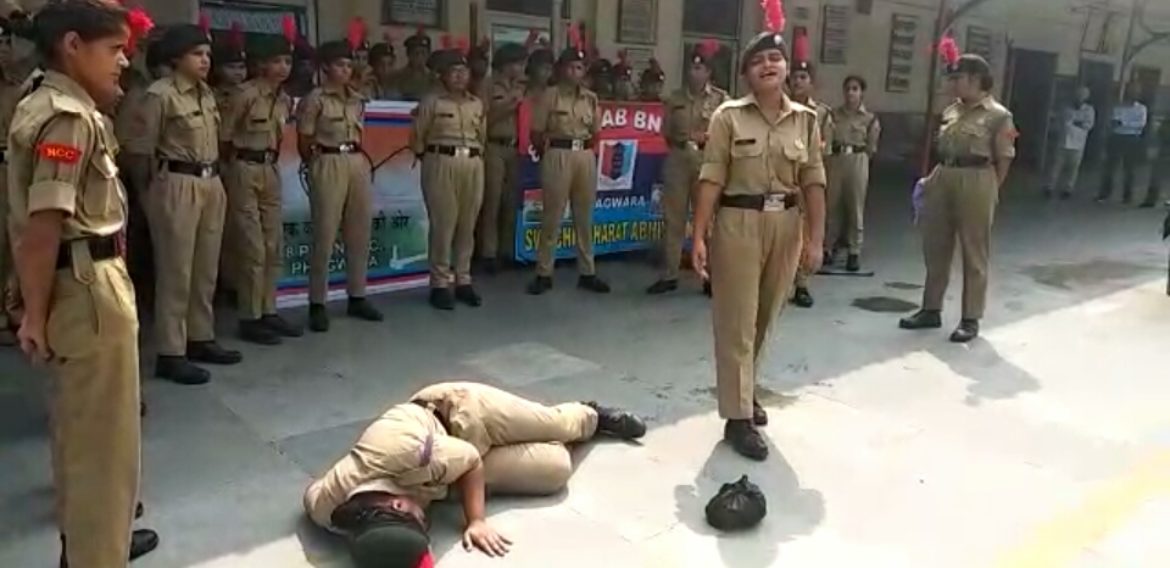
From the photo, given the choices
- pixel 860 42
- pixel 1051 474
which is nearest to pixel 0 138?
pixel 1051 474

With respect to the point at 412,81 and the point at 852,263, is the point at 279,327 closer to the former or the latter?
the point at 412,81

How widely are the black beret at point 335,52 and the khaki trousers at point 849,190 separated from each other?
4146mm

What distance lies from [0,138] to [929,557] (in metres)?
4.28

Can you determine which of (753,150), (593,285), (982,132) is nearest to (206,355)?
(593,285)

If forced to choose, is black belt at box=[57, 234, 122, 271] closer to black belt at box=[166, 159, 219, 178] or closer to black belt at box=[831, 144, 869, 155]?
black belt at box=[166, 159, 219, 178]

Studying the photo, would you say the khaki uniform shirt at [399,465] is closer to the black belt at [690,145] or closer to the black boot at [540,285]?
the black boot at [540,285]

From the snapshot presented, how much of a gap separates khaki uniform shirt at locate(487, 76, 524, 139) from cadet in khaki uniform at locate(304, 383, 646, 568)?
336 centimetres

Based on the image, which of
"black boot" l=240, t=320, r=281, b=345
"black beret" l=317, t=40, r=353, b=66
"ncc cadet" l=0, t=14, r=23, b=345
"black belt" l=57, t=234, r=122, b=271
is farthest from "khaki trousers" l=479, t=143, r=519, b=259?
"black belt" l=57, t=234, r=122, b=271

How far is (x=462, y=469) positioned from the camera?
3090 millimetres

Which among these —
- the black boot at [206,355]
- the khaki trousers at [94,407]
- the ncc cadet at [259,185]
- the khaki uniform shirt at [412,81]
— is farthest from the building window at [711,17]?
the khaki trousers at [94,407]

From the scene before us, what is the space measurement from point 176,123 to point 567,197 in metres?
2.67

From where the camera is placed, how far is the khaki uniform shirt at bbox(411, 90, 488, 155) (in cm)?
570

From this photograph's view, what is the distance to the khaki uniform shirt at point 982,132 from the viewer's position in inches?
220

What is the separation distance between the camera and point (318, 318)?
5383 millimetres
